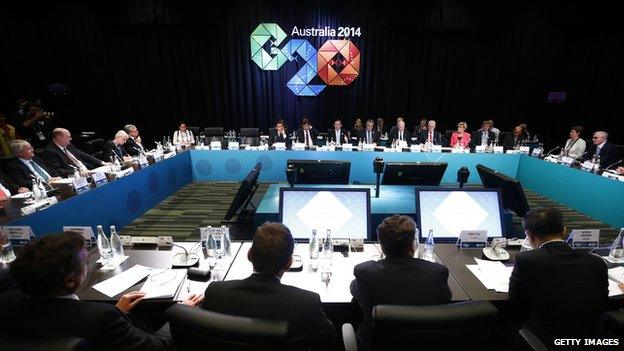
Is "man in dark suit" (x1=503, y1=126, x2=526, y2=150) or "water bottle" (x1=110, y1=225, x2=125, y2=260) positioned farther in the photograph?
"man in dark suit" (x1=503, y1=126, x2=526, y2=150)

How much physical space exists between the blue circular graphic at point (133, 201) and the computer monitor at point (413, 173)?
324cm

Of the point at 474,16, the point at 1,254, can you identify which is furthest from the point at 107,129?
the point at 474,16

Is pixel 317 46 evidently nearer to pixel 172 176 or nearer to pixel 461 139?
pixel 461 139


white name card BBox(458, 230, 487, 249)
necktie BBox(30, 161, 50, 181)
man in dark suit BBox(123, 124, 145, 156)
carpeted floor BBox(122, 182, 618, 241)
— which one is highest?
man in dark suit BBox(123, 124, 145, 156)

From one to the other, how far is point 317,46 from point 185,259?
7606 mm

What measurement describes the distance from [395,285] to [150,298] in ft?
3.96

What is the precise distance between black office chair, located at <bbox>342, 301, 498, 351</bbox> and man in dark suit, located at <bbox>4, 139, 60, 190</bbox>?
14.1ft

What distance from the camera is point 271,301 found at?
1.23 m

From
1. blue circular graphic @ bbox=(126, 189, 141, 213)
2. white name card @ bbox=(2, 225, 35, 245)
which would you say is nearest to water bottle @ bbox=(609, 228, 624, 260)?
white name card @ bbox=(2, 225, 35, 245)

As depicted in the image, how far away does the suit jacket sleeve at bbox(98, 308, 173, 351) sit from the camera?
1.21 m

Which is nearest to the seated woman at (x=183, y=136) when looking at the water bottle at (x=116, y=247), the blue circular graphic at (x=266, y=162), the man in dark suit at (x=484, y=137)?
the blue circular graphic at (x=266, y=162)

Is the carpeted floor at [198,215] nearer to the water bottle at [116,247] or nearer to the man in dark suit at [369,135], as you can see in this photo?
the water bottle at [116,247]

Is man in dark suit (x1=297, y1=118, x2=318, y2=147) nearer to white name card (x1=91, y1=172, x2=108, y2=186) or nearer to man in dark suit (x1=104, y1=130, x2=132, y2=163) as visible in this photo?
man in dark suit (x1=104, y1=130, x2=132, y2=163)

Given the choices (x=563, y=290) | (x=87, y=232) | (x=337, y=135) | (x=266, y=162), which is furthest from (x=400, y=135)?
(x=87, y=232)
